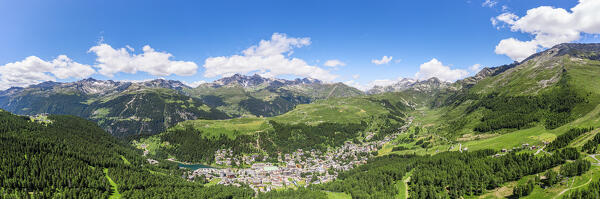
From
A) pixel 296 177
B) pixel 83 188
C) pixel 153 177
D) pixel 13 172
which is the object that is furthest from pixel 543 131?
pixel 13 172

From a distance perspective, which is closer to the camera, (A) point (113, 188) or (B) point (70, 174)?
(B) point (70, 174)

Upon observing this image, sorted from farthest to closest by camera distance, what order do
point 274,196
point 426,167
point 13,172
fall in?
point 426,167, point 274,196, point 13,172

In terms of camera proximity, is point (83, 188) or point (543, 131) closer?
point (83, 188)

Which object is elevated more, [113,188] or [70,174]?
[70,174]

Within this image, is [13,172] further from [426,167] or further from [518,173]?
[518,173]

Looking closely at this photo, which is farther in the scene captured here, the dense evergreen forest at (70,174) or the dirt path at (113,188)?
the dirt path at (113,188)

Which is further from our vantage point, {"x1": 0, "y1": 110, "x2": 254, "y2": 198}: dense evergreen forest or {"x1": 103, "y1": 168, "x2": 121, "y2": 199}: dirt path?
{"x1": 103, "y1": 168, "x2": 121, "y2": 199}: dirt path

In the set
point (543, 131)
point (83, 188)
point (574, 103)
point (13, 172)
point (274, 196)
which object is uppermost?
point (574, 103)

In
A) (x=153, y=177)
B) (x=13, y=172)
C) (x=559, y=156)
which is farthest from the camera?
(x=153, y=177)
